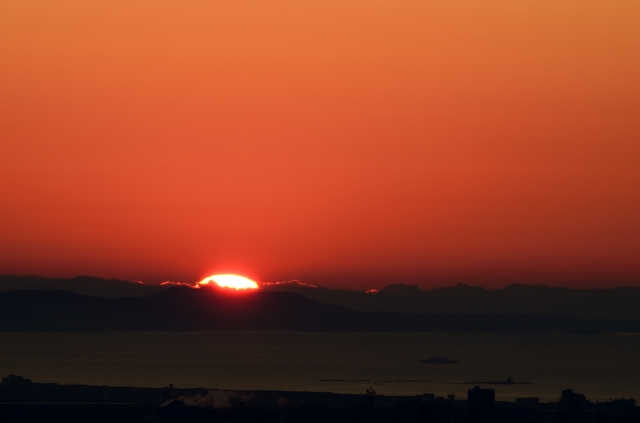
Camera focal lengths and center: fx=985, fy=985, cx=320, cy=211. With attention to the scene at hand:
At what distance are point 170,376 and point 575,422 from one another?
101215 mm

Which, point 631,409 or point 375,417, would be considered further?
point 631,409

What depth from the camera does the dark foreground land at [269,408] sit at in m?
87.4

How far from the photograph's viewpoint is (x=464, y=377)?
18100 centimetres

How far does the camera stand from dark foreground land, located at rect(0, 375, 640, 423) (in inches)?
3442

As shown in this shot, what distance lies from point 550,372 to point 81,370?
9053 centimetres

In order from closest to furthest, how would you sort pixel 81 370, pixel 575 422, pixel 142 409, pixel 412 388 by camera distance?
pixel 575 422
pixel 142 409
pixel 412 388
pixel 81 370

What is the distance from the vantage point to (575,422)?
276 ft

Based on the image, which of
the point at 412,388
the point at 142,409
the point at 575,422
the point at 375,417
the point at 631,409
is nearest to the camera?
the point at 575,422

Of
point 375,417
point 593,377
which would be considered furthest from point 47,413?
point 593,377

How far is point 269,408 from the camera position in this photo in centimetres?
10069

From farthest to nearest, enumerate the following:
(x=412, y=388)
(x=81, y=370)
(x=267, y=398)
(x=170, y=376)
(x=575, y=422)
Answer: (x=81, y=370)
(x=170, y=376)
(x=412, y=388)
(x=267, y=398)
(x=575, y=422)

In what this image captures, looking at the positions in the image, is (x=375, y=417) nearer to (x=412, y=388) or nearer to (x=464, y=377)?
(x=412, y=388)

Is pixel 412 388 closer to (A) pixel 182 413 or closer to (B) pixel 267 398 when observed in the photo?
(B) pixel 267 398

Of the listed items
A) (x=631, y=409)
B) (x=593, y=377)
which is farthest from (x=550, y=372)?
(x=631, y=409)
